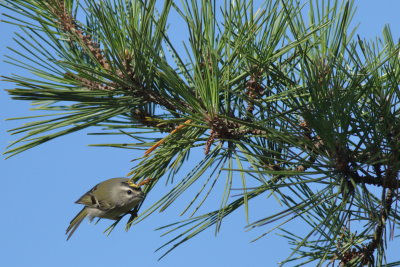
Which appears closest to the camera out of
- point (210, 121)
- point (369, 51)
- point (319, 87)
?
point (319, 87)

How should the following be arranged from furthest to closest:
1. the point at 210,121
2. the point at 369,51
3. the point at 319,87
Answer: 1. the point at 369,51
2. the point at 210,121
3. the point at 319,87

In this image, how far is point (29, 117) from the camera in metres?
1.18

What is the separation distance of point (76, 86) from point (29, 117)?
121 millimetres

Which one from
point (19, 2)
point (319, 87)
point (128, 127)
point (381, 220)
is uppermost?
point (19, 2)

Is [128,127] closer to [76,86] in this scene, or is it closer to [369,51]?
[76,86]

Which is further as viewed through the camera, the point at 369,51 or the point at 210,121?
the point at 369,51

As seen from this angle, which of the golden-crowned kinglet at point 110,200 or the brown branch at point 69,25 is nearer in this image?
the brown branch at point 69,25

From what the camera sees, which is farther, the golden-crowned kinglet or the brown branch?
the golden-crowned kinglet

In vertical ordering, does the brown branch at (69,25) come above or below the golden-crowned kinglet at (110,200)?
above

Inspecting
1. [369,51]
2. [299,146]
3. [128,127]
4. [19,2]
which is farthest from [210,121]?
[19,2]

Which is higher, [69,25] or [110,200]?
[69,25]

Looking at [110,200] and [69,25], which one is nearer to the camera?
[69,25]

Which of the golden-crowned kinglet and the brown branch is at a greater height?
the brown branch

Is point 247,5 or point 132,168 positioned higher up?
point 247,5
